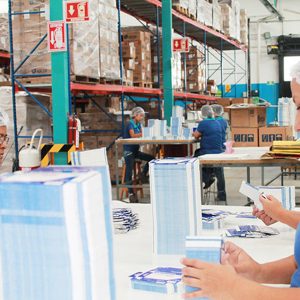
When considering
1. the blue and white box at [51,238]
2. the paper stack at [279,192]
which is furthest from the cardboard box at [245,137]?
the blue and white box at [51,238]

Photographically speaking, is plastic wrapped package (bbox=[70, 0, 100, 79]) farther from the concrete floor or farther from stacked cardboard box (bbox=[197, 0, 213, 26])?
stacked cardboard box (bbox=[197, 0, 213, 26])

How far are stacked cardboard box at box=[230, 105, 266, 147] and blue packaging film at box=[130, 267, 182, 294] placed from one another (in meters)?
7.67

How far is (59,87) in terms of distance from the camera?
19.4 feet

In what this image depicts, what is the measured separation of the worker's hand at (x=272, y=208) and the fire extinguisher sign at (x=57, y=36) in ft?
12.6

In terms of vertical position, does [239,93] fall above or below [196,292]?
above

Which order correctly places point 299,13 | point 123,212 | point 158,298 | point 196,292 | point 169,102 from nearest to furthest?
point 196,292
point 158,298
point 123,212
point 169,102
point 299,13

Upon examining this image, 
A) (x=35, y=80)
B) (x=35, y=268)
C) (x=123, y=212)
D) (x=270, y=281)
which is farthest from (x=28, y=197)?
(x=35, y=80)

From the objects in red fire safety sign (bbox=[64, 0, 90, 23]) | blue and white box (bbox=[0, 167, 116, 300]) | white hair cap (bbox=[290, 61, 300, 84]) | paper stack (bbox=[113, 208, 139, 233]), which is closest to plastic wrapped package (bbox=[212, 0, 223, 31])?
red fire safety sign (bbox=[64, 0, 90, 23])

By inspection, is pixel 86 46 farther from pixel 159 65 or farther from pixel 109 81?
pixel 159 65

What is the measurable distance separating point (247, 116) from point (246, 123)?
0.41 feet

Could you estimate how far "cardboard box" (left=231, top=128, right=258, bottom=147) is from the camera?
9.27 metres

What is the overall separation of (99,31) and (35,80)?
1.19m

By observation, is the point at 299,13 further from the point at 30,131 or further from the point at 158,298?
the point at 158,298

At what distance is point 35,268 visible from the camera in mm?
892
